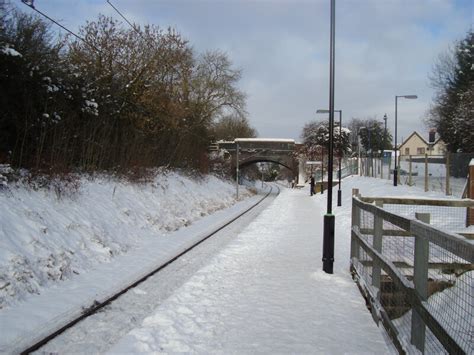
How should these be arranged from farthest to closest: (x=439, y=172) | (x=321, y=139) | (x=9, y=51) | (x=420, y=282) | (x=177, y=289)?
A: (x=321, y=139) < (x=439, y=172) < (x=9, y=51) < (x=177, y=289) < (x=420, y=282)

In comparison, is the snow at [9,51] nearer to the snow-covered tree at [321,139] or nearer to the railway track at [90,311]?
the railway track at [90,311]

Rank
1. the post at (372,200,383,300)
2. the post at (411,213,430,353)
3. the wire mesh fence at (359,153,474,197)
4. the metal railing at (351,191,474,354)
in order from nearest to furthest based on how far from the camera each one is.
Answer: the metal railing at (351,191,474,354) < the post at (411,213,430,353) < the post at (372,200,383,300) < the wire mesh fence at (359,153,474,197)

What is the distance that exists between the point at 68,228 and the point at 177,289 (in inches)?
126

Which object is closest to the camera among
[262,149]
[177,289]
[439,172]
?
[177,289]

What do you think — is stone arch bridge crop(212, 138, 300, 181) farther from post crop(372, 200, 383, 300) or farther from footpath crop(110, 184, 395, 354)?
post crop(372, 200, 383, 300)

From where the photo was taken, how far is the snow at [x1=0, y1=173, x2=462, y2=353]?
187 inches

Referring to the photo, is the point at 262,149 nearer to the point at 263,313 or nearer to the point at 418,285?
the point at 263,313

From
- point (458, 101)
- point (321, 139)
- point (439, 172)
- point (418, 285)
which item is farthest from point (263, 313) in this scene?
point (321, 139)

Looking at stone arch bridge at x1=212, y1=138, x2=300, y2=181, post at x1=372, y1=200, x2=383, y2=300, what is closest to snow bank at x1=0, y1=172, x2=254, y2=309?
post at x1=372, y1=200, x2=383, y2=300

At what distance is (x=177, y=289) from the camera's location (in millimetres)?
6738

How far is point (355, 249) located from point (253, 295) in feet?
7.60

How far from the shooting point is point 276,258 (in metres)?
9.20

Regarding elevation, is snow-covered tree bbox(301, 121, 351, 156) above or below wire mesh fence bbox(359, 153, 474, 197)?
above

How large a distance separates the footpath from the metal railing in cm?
31
